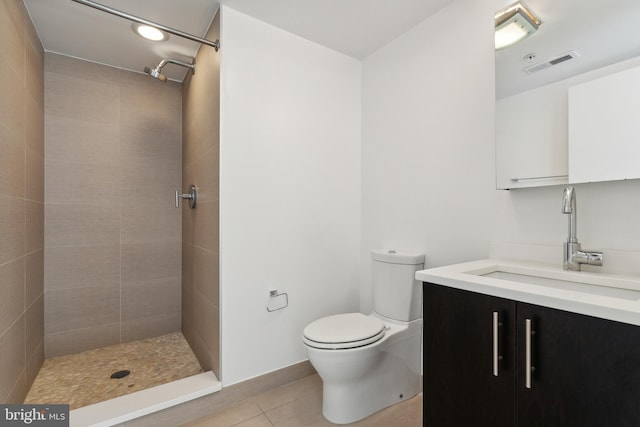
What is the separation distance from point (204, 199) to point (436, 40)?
1772 millimetres

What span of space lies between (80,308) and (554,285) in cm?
306

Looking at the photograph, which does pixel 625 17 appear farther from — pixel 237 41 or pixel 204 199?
pixel 204 199

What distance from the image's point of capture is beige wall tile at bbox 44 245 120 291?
2.26 meters

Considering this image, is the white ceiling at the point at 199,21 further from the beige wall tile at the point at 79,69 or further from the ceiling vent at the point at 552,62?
the ceiling vent at the point at 552,62

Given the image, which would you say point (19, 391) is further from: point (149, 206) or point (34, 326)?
point (149, 206)

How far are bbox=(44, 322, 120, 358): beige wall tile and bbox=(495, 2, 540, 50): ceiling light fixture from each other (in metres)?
3.27

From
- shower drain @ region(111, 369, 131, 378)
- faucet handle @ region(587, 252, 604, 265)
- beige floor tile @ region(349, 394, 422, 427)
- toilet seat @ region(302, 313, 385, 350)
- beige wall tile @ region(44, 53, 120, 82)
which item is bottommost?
shower drain @ region(111, 369, 131, 378)

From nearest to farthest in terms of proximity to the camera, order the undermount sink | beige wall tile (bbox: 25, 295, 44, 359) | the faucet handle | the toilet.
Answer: the undermount sink
the faucet handle
the toilet
beige wall tile (bbox: 25, 295, 44, 359)

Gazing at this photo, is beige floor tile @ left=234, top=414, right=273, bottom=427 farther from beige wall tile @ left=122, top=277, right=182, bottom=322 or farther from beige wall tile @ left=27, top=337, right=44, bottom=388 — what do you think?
beige wall tile @ left=122, top=277, right=182, bottom=322

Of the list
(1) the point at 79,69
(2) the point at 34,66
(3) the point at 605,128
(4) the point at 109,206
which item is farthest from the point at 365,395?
(1) the point at 79,69

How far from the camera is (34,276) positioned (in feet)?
6.47

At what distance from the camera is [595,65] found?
1.20 m

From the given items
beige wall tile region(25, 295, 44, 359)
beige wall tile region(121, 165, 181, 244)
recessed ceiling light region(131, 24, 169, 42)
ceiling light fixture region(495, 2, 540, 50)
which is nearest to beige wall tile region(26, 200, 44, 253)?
beige wall tile region(25, 295, 44, 359)

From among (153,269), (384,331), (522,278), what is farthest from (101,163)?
(522,278)
